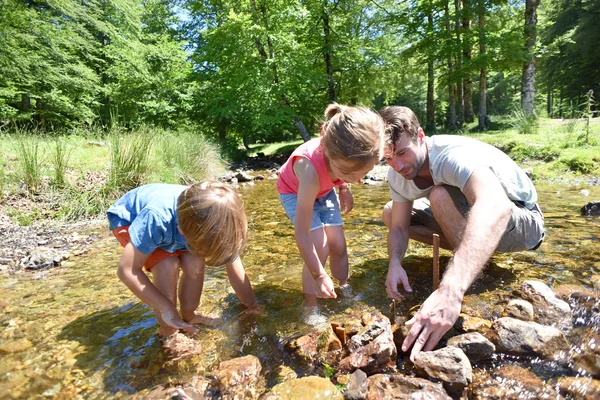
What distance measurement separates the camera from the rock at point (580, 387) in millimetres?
1320

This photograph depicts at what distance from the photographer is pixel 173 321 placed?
1852 millimetres

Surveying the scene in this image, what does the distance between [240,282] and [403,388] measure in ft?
3.71

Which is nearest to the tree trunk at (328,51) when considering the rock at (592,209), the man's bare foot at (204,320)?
the rock at (592,209)

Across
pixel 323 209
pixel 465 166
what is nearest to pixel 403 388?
pixel 465 166

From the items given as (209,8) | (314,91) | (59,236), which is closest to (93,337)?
(59,236)

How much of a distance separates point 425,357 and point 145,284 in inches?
52.4

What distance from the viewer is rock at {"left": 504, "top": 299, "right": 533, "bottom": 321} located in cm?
178

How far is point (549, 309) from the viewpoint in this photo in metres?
1.82

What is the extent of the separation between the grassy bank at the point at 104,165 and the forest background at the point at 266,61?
635mm

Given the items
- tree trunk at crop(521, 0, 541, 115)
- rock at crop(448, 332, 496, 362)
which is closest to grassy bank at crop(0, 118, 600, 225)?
tree trunk at crop(521, 0, 541, 115)

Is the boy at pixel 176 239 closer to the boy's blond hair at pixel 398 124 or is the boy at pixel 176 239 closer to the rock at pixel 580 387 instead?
the boy's blond hair at pixel 398 124

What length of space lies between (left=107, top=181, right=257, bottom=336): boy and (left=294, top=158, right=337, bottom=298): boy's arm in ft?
1.11

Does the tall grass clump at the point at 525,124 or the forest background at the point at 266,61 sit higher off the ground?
the forest background at the point at 266,61

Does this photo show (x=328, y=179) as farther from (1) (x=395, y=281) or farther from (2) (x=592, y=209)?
(2) (x=592, y=209)
